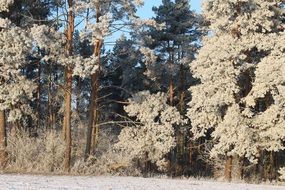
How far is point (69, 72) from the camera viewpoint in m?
24.0

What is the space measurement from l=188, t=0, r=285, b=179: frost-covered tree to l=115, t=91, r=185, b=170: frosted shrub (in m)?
3.17

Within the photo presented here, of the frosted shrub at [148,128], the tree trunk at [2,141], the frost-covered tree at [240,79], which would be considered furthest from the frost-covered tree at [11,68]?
the frost-covered tree at [240,79]

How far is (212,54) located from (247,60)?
10.5 feet

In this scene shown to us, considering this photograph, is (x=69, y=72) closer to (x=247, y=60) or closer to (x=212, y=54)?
(x=212, y=54)

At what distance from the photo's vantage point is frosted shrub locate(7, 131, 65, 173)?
69.7ft

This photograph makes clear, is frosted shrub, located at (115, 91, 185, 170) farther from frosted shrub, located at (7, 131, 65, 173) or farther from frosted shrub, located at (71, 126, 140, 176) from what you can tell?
frosted shrub, located at (7, 131, 65, 173)

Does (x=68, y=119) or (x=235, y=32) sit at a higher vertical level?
(x=235, y=32)

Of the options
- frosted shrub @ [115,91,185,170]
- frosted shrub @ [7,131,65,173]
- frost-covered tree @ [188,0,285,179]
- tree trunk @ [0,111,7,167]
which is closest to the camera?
frosted shrub @ [7,131,65,173]

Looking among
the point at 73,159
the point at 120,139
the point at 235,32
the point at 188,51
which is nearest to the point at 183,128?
the point at 188,51

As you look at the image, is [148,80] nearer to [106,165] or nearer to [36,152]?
[106,165]

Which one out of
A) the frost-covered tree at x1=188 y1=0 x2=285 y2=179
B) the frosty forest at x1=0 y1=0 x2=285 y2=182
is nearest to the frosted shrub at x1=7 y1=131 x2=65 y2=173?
the frosty forest at x1=0 y1=0 x2=285 y2=182

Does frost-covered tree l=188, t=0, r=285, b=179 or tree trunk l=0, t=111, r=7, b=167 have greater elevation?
frost-covered tree l=188, t=0, r=285, b=179

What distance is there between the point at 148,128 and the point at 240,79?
6353mm

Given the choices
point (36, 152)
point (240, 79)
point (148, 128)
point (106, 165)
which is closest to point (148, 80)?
point (148, 128)
